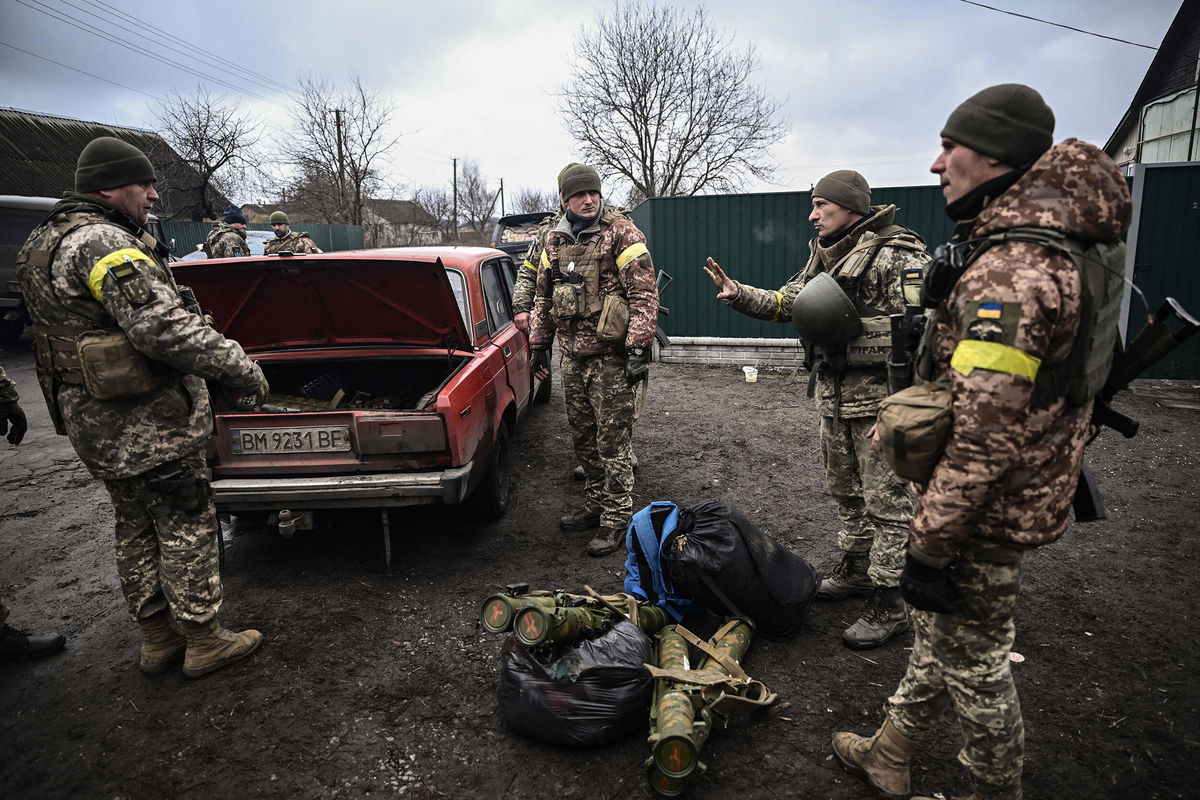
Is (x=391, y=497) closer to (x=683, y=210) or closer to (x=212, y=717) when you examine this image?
(x=212, y=717)

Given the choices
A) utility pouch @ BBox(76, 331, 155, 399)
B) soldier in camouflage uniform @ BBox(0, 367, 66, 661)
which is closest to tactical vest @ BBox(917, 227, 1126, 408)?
utility pouch @ BBox(76, 331, 155, 399)

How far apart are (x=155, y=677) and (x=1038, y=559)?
4.44 meters

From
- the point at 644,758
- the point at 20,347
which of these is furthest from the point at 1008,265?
the point at 20,347

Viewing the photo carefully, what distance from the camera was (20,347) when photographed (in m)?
11.1

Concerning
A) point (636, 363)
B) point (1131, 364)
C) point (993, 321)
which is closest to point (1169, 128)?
point (636, 363)

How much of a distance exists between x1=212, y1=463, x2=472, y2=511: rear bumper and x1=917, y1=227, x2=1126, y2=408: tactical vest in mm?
2540

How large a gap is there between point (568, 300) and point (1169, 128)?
1489cm

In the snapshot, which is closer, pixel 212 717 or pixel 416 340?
pixel 212 717

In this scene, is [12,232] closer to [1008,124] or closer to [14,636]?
[14,636]

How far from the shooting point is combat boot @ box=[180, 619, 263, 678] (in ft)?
9.09

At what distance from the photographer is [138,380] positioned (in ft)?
8.23

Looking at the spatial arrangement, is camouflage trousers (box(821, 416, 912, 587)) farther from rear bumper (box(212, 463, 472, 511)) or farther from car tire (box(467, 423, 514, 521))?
car tire (box(467, 423, 514, 521))

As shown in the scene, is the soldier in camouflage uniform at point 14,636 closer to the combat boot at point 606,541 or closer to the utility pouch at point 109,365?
the utility pouch at point 109,365

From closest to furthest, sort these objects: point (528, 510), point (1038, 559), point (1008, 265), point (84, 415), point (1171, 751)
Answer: point (1008, 265) < point (1171, 751) < point (84, 415) < point (1038, 559) < point (528, 510)
